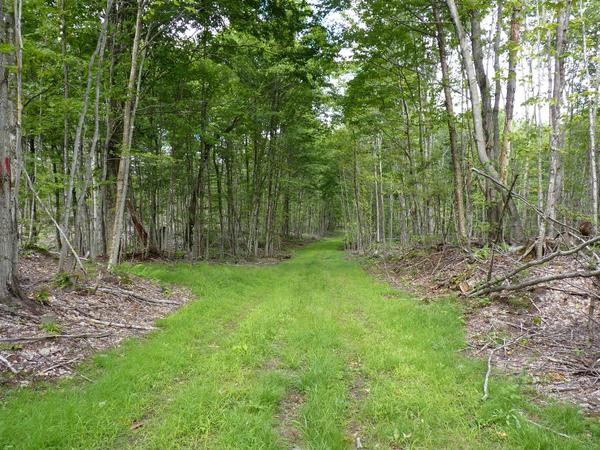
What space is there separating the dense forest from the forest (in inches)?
3.5

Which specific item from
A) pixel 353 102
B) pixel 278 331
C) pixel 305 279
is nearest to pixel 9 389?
pixel 278 331

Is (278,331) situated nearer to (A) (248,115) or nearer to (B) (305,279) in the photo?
(B) (305,279)

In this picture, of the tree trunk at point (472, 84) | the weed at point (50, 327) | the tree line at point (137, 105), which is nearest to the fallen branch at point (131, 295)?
the tree line at point (137, 105)

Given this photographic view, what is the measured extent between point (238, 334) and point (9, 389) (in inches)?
122

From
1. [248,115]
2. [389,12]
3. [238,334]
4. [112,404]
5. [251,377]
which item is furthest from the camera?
[248,115]

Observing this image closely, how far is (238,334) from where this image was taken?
6188mm

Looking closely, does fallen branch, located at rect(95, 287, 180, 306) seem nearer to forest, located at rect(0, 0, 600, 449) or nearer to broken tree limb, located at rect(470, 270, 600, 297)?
forest, located at rect(0, 0, 600, 449)

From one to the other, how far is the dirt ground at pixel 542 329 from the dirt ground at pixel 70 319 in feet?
18.4

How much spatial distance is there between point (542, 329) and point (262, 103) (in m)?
15.7

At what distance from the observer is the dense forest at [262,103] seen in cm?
773

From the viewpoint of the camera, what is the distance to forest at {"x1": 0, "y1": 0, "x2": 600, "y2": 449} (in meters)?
4.97

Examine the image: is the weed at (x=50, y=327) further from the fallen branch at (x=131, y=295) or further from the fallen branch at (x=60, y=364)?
the fallen branch at (x=131, y=295)

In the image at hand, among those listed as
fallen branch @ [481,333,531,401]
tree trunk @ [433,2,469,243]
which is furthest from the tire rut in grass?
tree trunk @ [433,2,469,243]

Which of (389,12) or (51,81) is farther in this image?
(389,12)
